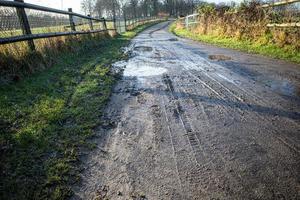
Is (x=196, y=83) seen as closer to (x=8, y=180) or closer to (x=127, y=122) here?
(x=127, y=122)

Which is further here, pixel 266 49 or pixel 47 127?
pixel 266 49

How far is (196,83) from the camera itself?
544 cm

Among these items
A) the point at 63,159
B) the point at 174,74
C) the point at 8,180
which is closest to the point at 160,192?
the point at 63,159

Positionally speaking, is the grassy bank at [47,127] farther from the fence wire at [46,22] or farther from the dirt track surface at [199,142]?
the fence wire at [46,22]

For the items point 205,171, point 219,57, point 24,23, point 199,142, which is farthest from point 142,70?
point 205,171

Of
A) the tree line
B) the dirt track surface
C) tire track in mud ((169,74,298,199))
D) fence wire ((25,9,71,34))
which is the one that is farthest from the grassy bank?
the tree line

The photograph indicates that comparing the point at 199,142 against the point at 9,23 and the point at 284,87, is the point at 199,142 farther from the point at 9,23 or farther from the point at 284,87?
the point at 9,23

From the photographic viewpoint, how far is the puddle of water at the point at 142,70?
256 inches

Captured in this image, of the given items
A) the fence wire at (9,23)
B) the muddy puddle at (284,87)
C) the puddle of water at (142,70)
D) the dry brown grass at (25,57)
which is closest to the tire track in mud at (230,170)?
the muddy puddle at (284,87)

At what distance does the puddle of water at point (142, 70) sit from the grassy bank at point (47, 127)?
622 mm

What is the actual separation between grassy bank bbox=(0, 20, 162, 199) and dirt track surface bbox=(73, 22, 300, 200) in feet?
0.66

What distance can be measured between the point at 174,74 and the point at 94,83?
1.94 meters

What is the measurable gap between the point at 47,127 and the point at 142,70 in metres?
3.82

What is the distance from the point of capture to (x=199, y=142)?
10.1 feet
